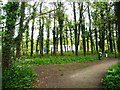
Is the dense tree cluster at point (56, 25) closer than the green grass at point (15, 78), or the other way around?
the dense tree cluster at point (56, 25)

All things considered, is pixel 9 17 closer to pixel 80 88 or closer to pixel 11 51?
pixel 11 51

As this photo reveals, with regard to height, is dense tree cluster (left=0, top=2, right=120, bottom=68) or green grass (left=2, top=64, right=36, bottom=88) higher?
dense tree cluster (left=0, top=2, right=120, bottom=68)

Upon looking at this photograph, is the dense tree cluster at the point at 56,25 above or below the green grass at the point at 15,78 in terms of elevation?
above

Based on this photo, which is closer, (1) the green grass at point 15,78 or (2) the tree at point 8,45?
(2) the tree at point 8,45

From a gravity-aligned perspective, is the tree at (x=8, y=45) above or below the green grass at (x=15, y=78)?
above

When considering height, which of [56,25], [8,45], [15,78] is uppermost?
[56,25]

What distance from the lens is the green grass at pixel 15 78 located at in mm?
9406

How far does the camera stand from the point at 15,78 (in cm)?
973

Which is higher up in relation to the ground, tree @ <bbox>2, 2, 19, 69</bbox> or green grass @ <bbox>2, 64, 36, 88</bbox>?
tree @ <bbox>2, 2, 19, 69</bbox>

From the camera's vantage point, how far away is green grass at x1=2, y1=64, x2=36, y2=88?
9.41m

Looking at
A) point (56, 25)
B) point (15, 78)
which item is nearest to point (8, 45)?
point (15, 78)

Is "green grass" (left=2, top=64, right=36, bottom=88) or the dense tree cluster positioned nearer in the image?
the dense tree cluster

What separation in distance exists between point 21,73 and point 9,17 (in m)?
4.56

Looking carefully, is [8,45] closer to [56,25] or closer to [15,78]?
[15,78]
